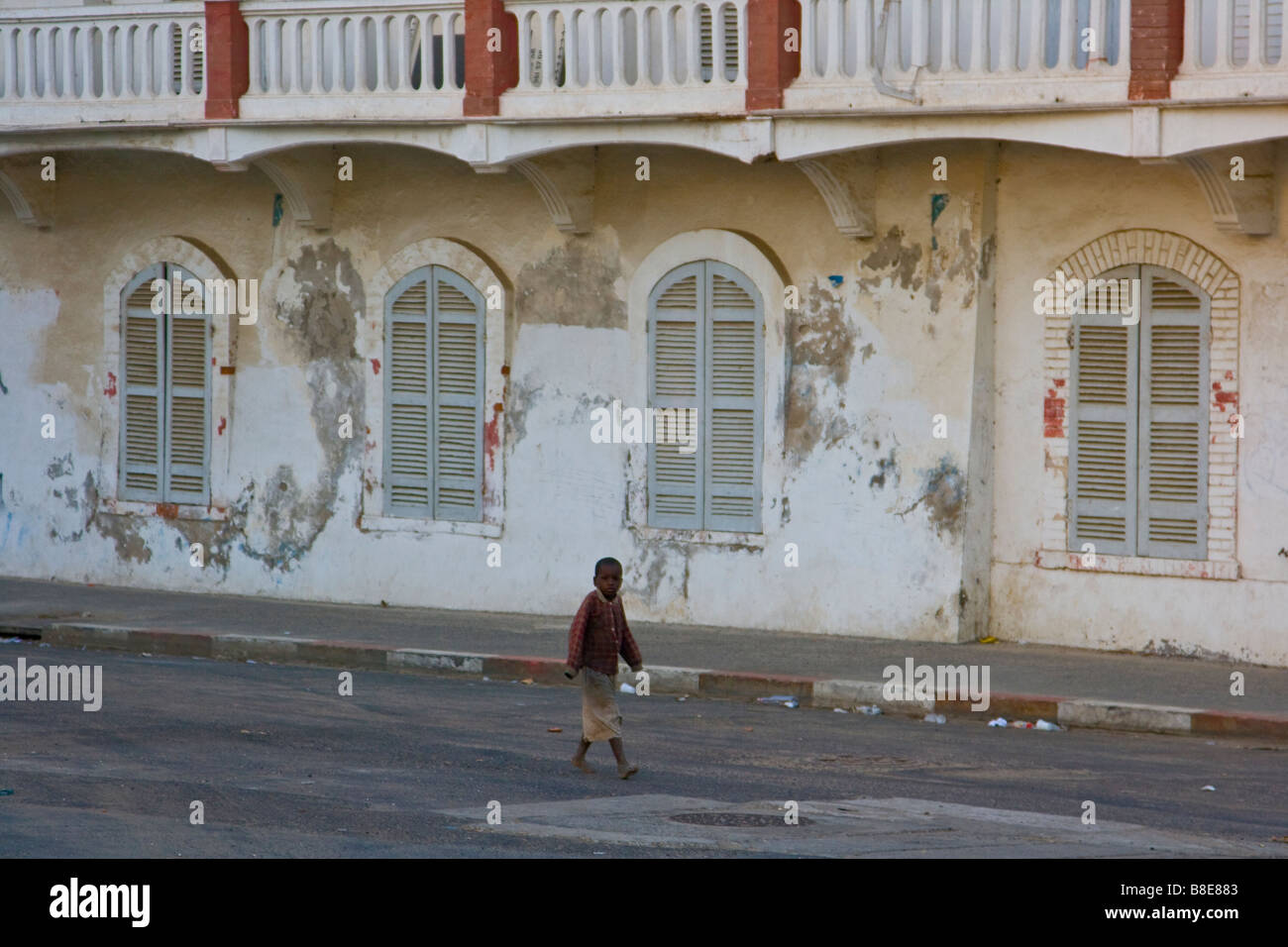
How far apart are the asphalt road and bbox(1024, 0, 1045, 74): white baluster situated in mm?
4635

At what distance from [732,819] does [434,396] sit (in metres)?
9.48

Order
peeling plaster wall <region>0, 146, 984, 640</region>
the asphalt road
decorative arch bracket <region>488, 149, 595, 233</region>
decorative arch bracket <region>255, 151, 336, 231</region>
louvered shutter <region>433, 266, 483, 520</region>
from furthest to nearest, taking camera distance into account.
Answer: decorative arch bracket <region>255, 151, 336, 231</region>
louvered shutter <region>433, 266, 483, 520</region>
decorative arch bracket <region>488, 149, 595, 233</region>
peeling plaster wall <region>0, 146, 984, 640</region>
the asphalt road

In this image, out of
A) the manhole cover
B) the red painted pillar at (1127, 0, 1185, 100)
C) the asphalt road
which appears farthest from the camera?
the red painted pillar at (1127, 0, 1185, 100)

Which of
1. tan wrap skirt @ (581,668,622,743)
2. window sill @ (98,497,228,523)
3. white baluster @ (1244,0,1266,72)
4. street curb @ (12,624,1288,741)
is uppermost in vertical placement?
white baluster @ (1244,0,1266,72)

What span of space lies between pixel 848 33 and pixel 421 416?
520cm

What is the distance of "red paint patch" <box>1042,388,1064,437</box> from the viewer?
53.1 feet

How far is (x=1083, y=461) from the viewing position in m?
16.1

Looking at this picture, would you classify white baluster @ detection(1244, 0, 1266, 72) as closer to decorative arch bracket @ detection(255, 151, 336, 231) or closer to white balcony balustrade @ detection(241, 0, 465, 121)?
white balcony balustrade @ detection(241, 0, 465, 121)

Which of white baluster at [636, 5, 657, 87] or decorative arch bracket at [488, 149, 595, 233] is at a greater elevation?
white baluster at [636, 5, 657, 87]

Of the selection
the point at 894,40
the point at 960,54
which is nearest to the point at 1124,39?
the point at 960,54

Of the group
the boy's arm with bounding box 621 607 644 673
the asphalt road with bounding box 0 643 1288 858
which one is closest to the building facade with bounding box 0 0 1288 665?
the asphalt road with bounding box 0 643 1288 858

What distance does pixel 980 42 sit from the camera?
Answer: 15.3 m

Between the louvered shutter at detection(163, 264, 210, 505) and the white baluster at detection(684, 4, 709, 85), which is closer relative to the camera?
the white baluster at detection(684, 4, 709, 85)
